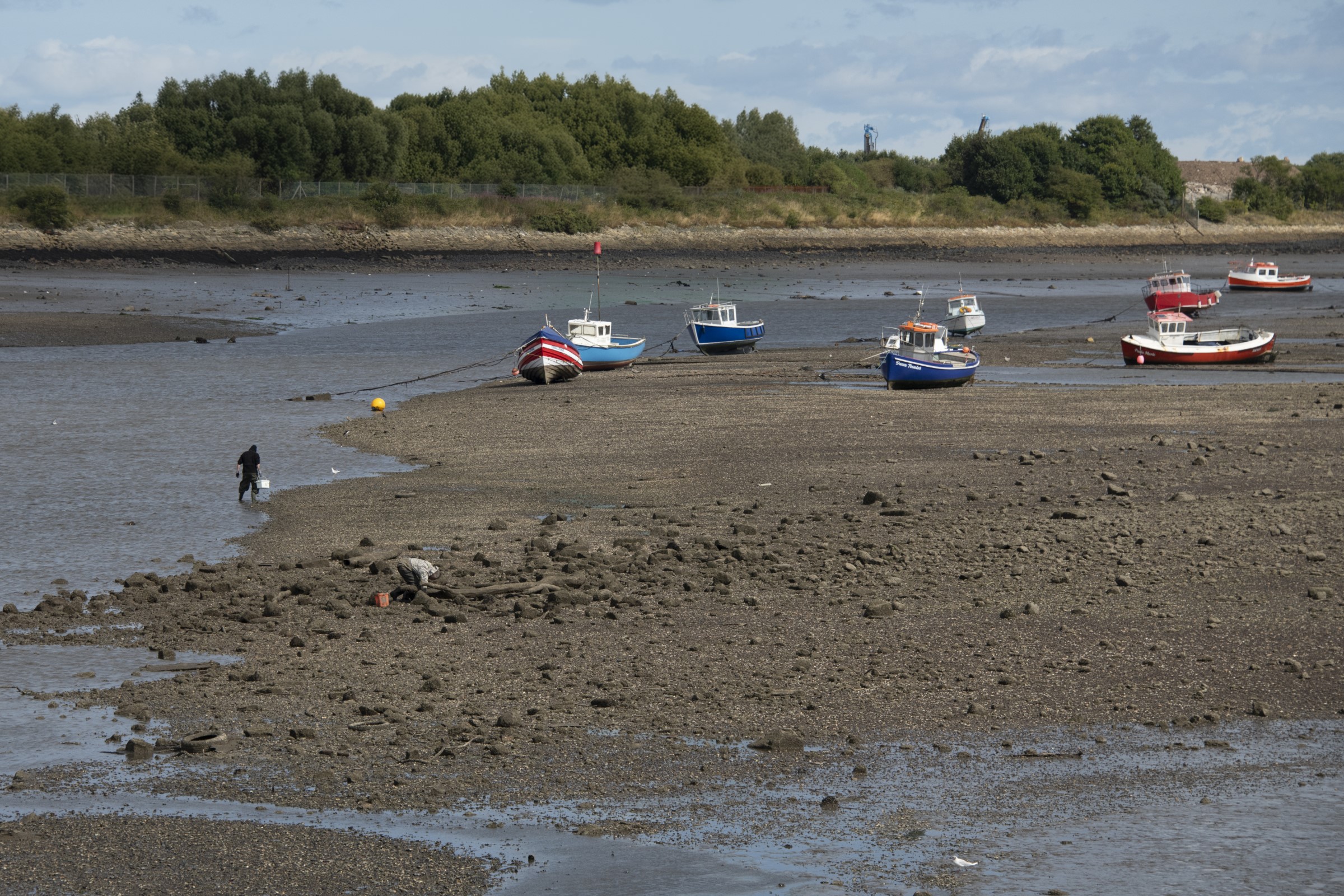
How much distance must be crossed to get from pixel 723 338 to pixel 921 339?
43.3 feet

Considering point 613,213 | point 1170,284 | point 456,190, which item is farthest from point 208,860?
point 613,213

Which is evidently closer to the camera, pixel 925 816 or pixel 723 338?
pixel 925 816

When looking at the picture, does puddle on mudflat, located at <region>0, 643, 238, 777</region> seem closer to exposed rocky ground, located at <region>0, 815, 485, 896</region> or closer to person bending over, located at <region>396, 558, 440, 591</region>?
exposed rocky ground, located at <region>0, 815, 485, 896</region>

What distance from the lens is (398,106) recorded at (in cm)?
14800

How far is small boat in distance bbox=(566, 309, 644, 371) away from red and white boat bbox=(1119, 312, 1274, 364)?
48.4 ft

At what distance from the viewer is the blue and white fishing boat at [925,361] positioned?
1351 inches

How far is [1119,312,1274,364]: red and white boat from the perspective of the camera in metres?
40.9

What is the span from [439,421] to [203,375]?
1300 centimetres

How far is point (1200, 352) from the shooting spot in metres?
41.4

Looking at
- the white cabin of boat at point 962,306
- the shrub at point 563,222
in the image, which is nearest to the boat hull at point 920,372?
the white cabin of boat at point 962,306

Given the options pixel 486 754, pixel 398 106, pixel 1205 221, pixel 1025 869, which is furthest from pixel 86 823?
pixel 1205 221

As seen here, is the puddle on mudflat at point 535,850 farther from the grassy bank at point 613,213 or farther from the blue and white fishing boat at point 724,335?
the grassy bank at point 613,213

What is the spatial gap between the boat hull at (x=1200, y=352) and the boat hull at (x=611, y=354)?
47.9 ft

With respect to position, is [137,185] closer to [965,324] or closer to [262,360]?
[262,360]
